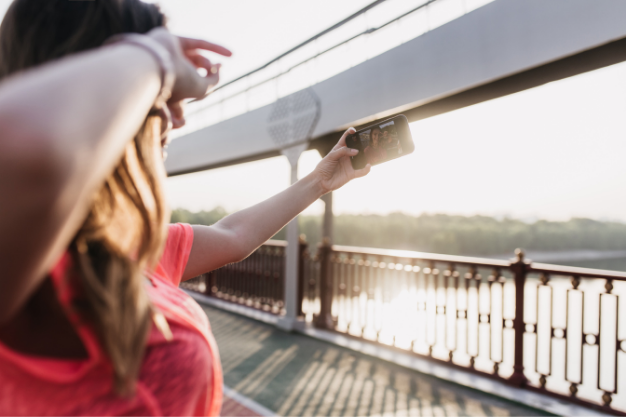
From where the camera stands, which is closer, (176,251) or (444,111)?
(176,251)

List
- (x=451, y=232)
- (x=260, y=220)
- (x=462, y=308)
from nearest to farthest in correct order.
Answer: (x=260, y=220)
(x=462, y=308)
(x=451, y=232)

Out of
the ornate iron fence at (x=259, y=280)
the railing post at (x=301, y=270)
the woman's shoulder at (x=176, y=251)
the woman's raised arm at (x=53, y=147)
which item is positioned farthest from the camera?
the ornate iron fence at (x=259, y=280)

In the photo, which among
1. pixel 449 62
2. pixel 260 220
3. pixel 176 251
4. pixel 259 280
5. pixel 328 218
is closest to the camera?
pixel 176 251

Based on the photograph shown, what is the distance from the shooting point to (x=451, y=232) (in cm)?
2441

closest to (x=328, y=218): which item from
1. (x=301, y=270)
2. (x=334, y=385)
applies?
(x=301, y=270)

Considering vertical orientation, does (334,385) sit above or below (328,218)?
below

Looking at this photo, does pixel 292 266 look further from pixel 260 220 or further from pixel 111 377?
pixel 111 377

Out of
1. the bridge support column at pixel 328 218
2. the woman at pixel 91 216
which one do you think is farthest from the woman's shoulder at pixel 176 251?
the bridge support column at pixel 328 218

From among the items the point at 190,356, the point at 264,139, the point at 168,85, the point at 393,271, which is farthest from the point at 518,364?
the point at 264,139

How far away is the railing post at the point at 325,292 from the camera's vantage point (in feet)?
17.0

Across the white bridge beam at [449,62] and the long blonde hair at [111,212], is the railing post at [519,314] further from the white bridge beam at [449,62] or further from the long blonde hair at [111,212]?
the long blonde hair at [111,212]

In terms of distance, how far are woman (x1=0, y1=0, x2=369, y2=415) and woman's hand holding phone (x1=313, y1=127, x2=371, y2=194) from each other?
632 mm

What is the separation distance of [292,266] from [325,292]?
703 millimetres

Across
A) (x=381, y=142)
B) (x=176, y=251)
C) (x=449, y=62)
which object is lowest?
(x=176, y=251)
